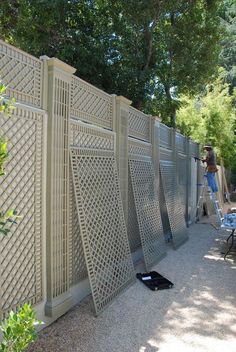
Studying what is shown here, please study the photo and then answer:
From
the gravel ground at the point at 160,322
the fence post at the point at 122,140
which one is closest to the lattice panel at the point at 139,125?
the fence post at the point at 122,140

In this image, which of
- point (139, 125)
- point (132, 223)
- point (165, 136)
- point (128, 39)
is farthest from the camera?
point (128, 39)

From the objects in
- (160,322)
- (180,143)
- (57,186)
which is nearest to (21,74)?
(57,186)

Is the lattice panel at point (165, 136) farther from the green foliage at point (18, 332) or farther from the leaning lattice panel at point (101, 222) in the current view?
the green foliage at point (18, 332)

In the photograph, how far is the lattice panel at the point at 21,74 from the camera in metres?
3.14

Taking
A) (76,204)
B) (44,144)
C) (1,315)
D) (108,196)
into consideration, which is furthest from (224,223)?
(1,315)

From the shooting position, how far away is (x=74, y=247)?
4.29m

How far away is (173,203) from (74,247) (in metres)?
4.33

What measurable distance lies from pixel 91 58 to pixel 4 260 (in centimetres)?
625

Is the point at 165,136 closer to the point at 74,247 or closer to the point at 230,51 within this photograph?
the point at 74,247

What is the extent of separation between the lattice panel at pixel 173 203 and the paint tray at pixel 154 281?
7.36ft

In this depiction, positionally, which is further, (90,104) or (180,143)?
(180,143)

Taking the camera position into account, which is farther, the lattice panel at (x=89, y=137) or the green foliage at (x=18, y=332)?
the lattice panel at (x=89, y=137)

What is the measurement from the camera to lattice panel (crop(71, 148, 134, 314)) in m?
4.14

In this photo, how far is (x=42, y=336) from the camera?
3.42m
